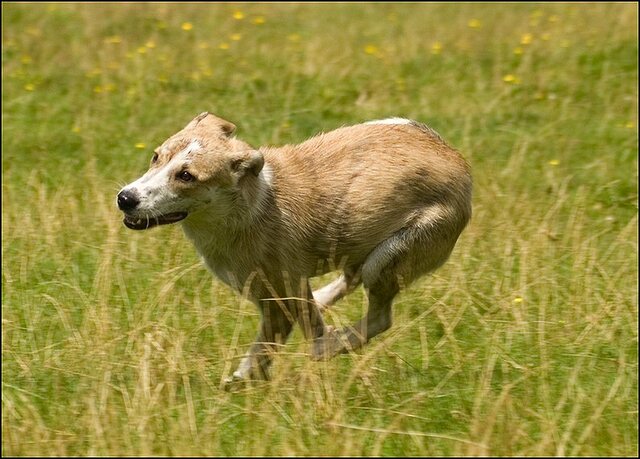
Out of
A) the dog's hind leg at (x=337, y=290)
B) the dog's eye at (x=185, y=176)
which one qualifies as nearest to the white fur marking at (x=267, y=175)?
the dog's eye at (x=185, y=176)

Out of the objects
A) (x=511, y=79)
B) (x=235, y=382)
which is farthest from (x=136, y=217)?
(x=511, y=79)

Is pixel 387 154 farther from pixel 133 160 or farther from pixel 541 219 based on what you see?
pixel 133 160

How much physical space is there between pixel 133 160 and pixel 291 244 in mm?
4185

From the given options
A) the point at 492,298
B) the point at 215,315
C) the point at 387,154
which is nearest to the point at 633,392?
the point at 492,298

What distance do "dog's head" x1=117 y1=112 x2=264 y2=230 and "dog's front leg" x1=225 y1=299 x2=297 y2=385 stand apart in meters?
Answer: 0.63

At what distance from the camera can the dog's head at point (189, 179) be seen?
6.39 meters

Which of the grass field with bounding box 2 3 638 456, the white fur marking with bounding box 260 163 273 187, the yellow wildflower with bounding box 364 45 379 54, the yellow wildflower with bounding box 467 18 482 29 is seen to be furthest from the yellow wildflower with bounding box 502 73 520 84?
the white fur marking with bounding box 260 163 273 187

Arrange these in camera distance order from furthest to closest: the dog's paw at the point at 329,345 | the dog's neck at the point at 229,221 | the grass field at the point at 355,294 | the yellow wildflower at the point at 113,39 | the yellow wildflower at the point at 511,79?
the yellow wildflower at the point at 113,39 → the yellow wildflower at the point at 511,79 → the dog's neck at the point at 229,221 → the dog's paw at the point at 329,345 → the grass field at the point at 355,294

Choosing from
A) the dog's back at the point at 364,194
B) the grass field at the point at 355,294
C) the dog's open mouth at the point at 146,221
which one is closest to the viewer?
the grass field at the point at 355,294

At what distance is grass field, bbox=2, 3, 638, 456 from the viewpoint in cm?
581

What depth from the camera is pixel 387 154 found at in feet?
23.3

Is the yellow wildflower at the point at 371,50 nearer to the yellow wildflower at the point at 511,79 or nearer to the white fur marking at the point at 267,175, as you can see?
the yellow wildflower at the point at 511,79

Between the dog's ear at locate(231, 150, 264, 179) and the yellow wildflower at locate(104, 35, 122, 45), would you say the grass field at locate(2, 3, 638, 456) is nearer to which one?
the yellow wildflower at locate(104, 35, 122, 45)

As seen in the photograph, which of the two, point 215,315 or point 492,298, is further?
point 492,298
